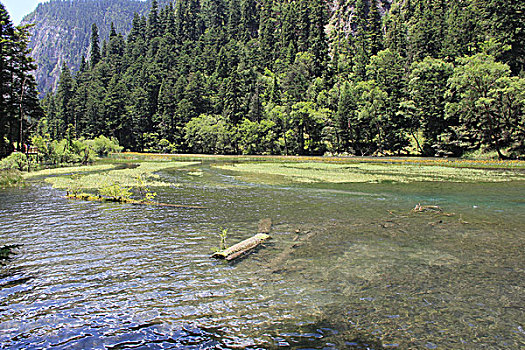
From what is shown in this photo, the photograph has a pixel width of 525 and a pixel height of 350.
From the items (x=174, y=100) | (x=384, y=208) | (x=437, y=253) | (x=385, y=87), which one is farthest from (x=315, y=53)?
(x=437, y=253)

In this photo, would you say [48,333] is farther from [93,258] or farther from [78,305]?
[93,258]

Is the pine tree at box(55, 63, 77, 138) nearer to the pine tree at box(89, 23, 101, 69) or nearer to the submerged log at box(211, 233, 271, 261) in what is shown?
the pine tree at box(89, 23, 101, 69)

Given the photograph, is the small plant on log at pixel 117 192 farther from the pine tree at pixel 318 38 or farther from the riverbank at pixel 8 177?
the pine tree at pixel 318 38

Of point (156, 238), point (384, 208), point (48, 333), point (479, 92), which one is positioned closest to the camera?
point (48, 333)

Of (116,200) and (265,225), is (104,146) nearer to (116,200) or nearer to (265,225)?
(116,200)

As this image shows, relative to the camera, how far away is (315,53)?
403 ft

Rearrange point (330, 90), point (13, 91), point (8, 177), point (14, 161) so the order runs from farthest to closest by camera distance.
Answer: point (330, 90) < point (13, 91) < point (14, 161) < point (8, 177)

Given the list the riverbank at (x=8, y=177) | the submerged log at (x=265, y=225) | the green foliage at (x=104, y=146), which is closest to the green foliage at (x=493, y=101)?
the submerged log at (x=265, y=225)

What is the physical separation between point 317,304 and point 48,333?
6588mm

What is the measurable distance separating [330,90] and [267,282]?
8677cm

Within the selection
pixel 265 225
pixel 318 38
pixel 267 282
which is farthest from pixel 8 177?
pixel 318 38

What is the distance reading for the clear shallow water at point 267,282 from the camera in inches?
294

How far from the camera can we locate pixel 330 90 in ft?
297

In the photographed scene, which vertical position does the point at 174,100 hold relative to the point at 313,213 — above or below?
above
